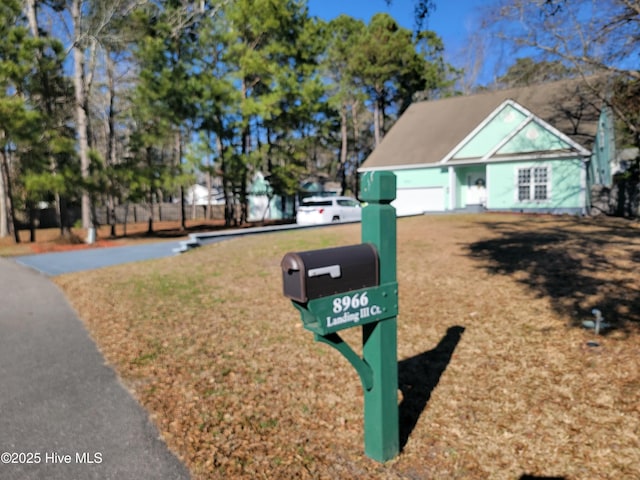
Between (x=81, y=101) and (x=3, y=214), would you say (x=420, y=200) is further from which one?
(x=3, y=214)

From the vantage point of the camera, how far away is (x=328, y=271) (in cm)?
249

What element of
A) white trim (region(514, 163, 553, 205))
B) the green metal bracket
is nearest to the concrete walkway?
the green metal bracket

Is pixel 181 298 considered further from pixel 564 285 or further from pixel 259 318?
pixel 564 285

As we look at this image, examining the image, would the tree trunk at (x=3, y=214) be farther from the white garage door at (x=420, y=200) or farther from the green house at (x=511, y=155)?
the white garage door at (x=420, y=200)

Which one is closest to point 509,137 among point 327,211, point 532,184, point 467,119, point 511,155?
point 511,155

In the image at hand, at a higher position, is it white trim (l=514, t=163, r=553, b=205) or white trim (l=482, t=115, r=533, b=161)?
white trim (l=482, t=115, r=533, b=161)

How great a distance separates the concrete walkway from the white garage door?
20567 millimetres

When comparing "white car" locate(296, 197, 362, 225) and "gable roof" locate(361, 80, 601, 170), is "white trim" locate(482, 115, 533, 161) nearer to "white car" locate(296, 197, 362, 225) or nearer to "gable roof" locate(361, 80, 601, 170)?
"gable roof" locate(361, 80, 601, 170)

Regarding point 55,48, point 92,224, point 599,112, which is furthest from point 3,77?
point 599,112

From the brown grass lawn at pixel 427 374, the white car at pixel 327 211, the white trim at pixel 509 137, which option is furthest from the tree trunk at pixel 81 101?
the white trim at pixel 509 137

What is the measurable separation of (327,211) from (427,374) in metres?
18.3

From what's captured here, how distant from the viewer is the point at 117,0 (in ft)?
61.3

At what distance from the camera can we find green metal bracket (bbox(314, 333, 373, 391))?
2.63 meters

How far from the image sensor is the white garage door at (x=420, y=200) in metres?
24.7
